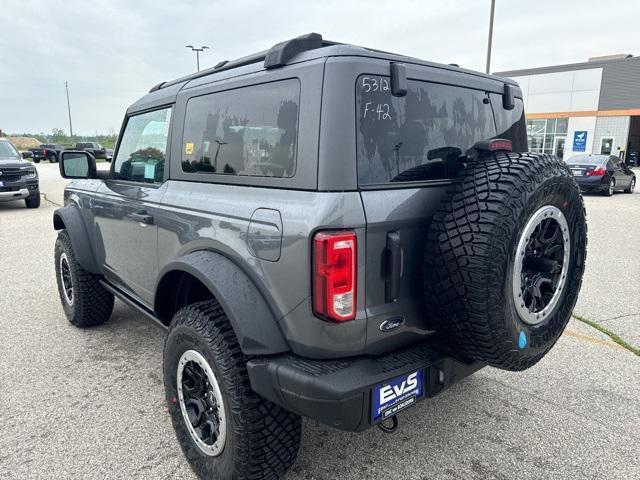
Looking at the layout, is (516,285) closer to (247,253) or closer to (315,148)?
(315,148)

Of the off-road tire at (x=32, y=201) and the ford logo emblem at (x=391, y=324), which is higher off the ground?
the ford logo emblem at (x=391, y=324)

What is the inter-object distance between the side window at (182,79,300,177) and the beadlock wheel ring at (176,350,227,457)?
3.09 feet

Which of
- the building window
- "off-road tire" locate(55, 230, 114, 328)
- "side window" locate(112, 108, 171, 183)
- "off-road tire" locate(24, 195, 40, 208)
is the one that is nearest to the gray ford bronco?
"side window" locate(112, 108, 171, 183)

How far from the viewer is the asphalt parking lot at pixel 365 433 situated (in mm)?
2391

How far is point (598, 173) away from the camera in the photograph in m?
14.6

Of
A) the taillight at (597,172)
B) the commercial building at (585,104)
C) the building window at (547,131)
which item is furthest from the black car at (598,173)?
the building window at (547,131)

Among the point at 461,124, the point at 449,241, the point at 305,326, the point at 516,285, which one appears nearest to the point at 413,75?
the point at 461,124

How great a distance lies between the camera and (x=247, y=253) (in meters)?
2.03

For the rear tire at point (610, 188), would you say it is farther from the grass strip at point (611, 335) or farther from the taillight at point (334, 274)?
the taillight at point (334, 274)

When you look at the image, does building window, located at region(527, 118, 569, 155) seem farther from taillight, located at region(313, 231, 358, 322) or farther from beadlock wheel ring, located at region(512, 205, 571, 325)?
taillight, located at region(313, 231, 358, 322)

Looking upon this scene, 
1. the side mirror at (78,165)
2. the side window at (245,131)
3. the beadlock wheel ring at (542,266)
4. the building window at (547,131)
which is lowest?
the beadlock wheel ring at (542,266)

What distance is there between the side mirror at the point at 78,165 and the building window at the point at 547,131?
36.7m

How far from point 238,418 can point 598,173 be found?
51.8 feet

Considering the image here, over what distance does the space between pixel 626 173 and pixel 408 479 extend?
17356mm
